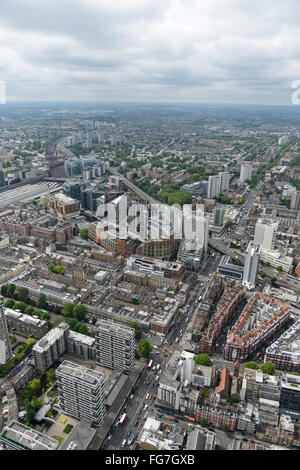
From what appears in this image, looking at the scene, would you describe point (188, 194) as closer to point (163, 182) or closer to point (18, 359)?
point (163, 182)

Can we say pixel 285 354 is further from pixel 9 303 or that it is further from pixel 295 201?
pixel 295 201

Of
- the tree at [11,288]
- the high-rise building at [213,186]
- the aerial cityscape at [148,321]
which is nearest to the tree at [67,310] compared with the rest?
the aerial cityscape at [148,321]

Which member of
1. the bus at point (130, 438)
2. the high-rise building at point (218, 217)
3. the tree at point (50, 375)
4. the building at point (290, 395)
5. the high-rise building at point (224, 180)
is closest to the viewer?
the bus at point (130, 438)

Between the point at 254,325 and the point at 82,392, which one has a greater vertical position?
the point at 82,392

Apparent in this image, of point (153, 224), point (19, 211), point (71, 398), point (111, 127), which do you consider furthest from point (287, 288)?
point (111, 127)

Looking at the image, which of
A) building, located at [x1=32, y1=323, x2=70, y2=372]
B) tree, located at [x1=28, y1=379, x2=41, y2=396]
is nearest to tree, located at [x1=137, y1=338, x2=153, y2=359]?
building, located at [x1=32, y1=323, x2=70, y2=372]

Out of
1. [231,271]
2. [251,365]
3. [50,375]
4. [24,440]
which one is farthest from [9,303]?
[231,271]

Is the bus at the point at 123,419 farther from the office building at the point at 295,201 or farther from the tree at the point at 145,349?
the office building at the point at 295,201
